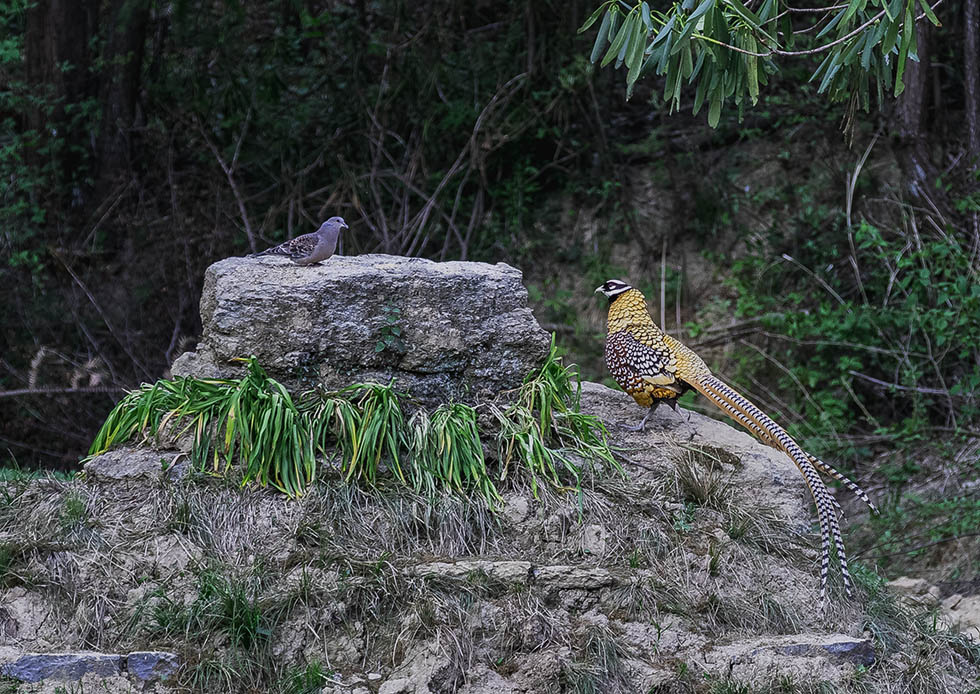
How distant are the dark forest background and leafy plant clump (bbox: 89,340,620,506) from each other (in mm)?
3417

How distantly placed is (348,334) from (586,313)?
5.01 metres

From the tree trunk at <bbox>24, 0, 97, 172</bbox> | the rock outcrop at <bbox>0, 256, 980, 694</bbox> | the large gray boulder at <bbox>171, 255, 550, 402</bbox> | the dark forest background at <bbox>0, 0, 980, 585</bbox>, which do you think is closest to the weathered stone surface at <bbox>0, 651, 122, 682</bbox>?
the rock outcrop at <bbox>0, 256, 980, 694</bbox>

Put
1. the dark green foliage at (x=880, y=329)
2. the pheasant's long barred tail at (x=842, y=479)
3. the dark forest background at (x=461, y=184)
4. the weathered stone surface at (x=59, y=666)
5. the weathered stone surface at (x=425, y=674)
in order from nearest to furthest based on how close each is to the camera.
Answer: the weathered stone surface at (x=59, y=666) < the weathered stone surface at (x=425, y=674) < the pheasant's long barred tail at (x=842, y=479) < the dark green foliage at (x=880, y=329) < the dark forest background at (x=461, y=184)

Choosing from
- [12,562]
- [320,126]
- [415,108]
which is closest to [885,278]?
[415,108]

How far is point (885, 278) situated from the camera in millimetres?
8922

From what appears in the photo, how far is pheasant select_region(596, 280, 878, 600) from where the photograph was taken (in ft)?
17.8

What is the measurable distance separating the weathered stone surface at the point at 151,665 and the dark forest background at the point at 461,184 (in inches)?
179

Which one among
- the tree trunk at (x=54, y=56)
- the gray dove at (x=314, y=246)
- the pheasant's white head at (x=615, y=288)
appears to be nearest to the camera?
the gray dove at (x=314, y=246)

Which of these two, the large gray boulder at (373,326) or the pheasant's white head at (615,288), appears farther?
the pheasant's white head at (615,288)

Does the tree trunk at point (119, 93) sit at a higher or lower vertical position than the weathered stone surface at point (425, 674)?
higher

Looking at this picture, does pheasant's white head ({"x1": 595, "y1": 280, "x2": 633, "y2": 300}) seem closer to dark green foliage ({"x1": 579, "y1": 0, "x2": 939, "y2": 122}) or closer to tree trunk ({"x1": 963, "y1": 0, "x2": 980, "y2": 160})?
dark green foliage ({"x1": 579, "y1": 0, "x2": 939, "y2": 122})

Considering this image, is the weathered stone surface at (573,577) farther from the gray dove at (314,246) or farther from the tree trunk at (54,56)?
the tree trunk at (54,56)

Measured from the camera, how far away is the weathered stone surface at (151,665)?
14.3 feet

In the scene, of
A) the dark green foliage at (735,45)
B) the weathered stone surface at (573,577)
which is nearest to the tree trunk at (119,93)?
the dark green foliage at (735,45)
